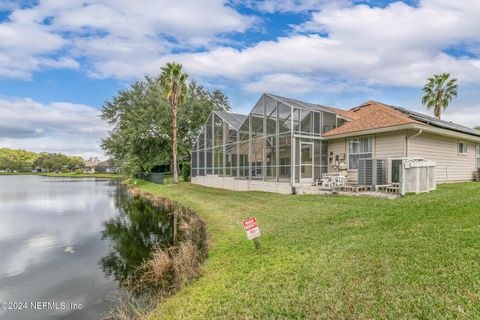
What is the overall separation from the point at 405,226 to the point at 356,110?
14.3 m

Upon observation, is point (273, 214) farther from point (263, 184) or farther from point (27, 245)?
point (27, 245)

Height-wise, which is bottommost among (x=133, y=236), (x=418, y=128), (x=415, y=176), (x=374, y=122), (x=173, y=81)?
(x=133, y=236)

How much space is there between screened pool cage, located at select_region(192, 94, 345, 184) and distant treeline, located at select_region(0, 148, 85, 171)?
339 ft

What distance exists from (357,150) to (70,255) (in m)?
13.3

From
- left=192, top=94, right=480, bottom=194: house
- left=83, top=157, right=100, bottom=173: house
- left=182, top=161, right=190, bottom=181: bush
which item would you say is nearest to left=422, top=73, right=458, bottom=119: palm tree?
left=192, top=94, right=480, bottom=194: house

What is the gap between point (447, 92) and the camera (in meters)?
25.8

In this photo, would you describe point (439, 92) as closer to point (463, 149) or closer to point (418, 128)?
point (463, 149)

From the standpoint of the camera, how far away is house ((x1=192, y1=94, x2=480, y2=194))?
12844 millimetres

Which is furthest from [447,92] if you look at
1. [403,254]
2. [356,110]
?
[403,254]

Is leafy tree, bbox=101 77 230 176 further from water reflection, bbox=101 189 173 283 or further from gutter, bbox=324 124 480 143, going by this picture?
gutter, bbox=324 124 480 143

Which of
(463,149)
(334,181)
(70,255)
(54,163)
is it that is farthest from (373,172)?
(54,163)

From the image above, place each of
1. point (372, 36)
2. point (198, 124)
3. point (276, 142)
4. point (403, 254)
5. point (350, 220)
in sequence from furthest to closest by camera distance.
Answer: point (198, 124)
point (276, 142)
point (372, 36)
point (350, 220)
point (403, 254)

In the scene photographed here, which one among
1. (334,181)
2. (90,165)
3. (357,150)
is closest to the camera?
(334,181)

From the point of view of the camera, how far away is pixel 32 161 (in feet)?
369
